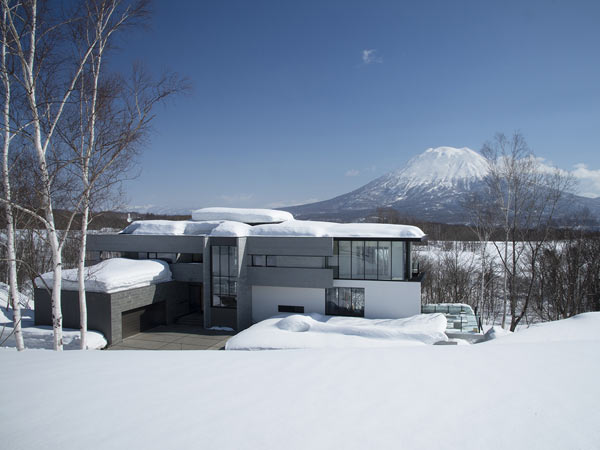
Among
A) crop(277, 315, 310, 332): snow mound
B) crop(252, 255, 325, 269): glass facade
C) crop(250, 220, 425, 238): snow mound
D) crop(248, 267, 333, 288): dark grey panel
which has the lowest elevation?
crop(277, 315, 310, 332): snow mound

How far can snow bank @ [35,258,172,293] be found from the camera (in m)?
15.0

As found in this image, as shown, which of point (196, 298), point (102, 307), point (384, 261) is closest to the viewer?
point (102, 307)

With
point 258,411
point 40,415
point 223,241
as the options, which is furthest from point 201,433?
point 223,241

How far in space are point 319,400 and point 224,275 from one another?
48.1ft

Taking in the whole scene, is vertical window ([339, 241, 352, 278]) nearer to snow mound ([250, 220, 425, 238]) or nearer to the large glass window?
snow mound ([250, 220, 425, 238])

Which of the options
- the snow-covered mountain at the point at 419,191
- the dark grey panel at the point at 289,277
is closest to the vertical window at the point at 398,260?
the dark grey panel at the point at 289,277

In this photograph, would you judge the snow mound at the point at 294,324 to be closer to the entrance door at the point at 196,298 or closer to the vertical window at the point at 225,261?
the vertical window at the point at 225,261

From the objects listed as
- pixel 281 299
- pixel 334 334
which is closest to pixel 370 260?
pixel 334 334

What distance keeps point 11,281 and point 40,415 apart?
23.2 ft

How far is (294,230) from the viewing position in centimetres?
1770

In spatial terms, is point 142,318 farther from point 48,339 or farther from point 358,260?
point 358,260

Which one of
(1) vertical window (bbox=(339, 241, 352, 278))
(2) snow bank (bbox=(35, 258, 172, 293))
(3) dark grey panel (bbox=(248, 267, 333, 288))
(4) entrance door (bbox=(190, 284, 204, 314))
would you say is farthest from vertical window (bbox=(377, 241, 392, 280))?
(2) snow bank (bbox=(35, 258, 172, 293))

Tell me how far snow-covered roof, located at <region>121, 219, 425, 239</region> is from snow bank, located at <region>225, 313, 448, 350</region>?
4110 millimetres

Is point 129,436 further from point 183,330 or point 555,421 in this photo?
point 183,330
